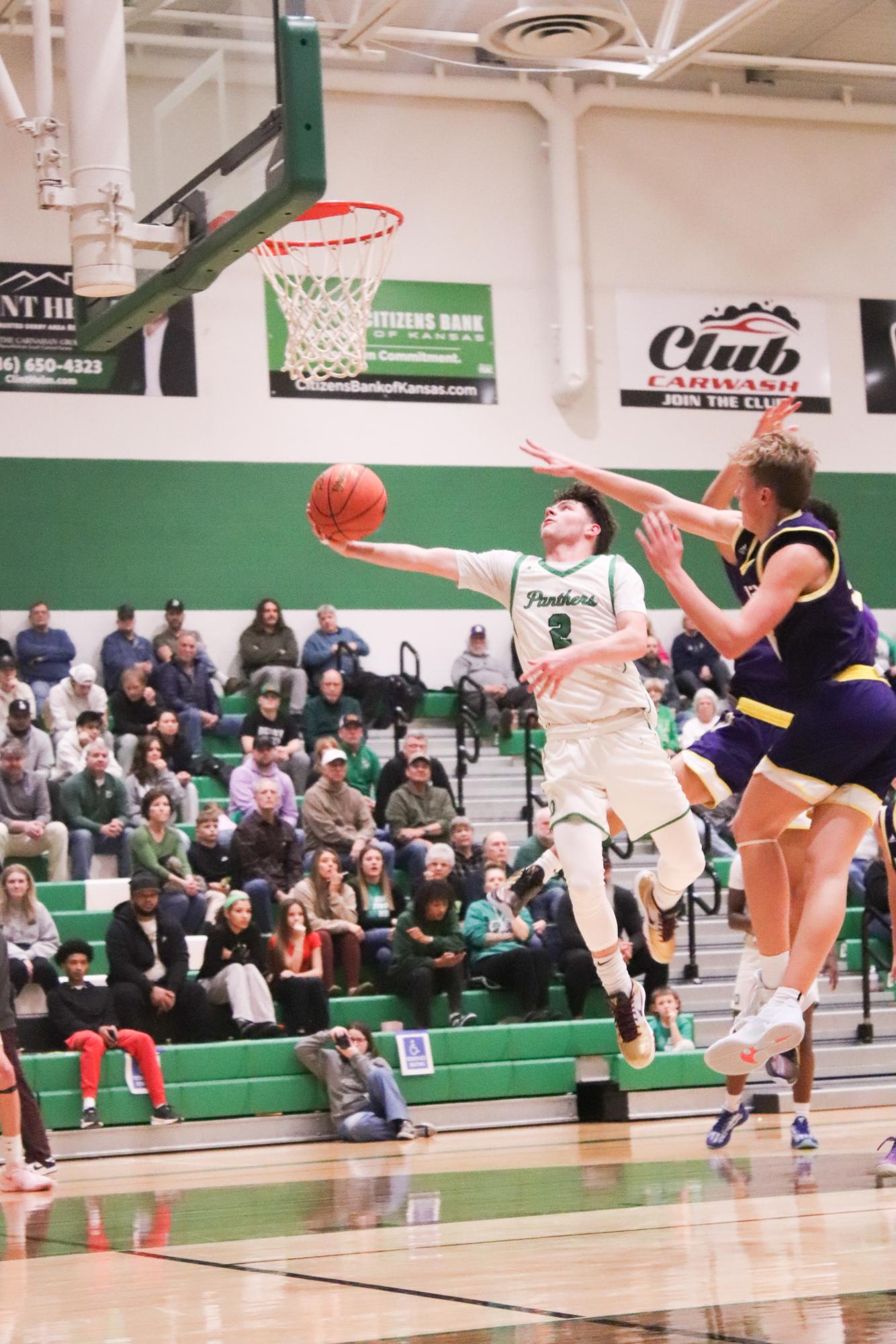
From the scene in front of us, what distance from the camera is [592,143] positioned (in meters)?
21.2

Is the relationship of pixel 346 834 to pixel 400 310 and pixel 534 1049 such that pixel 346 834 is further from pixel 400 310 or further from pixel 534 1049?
pixel 400 310

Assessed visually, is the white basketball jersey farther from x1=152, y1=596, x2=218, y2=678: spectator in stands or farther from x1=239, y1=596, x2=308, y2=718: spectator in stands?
x1=239, y1=596, x2=308, y2=718: spectator in stands

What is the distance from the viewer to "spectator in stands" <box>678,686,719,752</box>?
1733 centimetres

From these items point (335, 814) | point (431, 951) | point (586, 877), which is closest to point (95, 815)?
point (335, 814)

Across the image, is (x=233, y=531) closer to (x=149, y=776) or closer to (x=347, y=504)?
(x=149, y=776)

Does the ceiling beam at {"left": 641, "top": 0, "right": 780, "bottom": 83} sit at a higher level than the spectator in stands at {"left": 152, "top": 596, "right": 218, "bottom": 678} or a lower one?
higher

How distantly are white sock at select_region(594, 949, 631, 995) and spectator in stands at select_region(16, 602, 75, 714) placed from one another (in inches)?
438

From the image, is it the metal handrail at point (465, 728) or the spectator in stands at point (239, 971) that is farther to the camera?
the metal handrail at point (465, 728)

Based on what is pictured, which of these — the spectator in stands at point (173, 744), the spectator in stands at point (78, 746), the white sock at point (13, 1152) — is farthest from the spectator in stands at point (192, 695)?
the white sock at point (13, 1152)

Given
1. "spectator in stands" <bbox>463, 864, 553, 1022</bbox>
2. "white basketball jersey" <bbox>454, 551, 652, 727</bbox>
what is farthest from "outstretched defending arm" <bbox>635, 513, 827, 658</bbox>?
"spectator in stands" <bbox>463, 864, 553, 1022</bbox>

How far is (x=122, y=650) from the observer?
1786 cm

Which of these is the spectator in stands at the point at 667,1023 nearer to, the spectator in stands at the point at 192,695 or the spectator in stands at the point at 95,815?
the spectator in stands at the point at 95,815

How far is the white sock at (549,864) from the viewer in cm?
763

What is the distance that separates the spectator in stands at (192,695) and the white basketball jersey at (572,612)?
32.4ft
